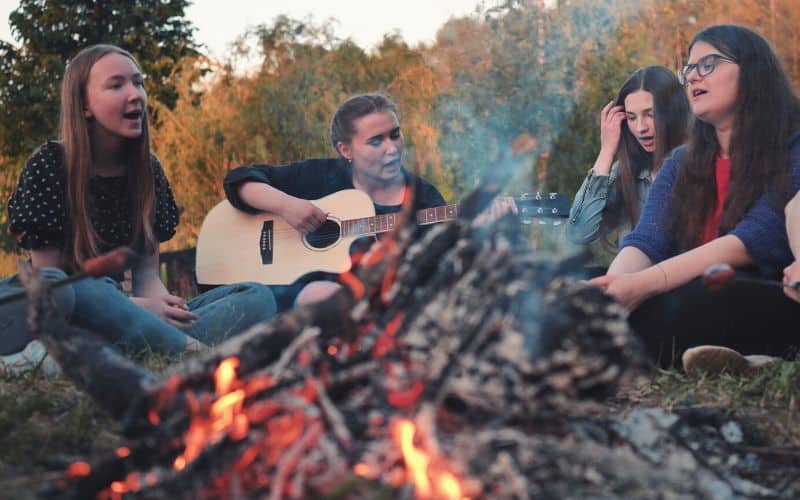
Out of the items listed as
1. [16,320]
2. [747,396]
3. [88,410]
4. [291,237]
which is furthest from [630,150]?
[88,410]

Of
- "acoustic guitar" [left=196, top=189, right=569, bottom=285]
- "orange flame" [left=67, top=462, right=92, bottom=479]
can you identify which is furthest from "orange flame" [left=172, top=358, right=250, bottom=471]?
"acoustic guitar" [left=196, top=189, right=569, bottom=285]

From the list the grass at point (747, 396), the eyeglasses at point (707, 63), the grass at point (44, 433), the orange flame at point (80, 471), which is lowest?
the grass at point (747, 396)

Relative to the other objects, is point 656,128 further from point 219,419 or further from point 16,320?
point 219,419

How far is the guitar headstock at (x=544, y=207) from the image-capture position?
198 inches

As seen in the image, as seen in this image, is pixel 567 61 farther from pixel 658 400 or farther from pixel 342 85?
pixel 658 400

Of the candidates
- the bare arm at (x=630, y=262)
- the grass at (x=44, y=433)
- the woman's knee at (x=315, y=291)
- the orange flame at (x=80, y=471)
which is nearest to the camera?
the orange flame at (x=80, y=471)

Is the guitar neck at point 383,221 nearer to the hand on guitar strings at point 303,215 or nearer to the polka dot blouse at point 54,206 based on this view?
the hand on guitar strings at point 303,215

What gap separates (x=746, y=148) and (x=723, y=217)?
27cm

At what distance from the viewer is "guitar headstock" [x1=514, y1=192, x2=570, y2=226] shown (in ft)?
16.5

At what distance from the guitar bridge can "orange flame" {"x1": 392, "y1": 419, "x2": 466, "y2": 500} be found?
379cm

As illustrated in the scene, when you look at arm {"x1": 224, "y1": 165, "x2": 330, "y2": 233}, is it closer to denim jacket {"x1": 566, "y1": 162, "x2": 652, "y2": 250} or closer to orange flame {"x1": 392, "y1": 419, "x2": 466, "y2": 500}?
denim jacket {"x1": 566, "y1": 162, "x2": 652, "y2": 250}

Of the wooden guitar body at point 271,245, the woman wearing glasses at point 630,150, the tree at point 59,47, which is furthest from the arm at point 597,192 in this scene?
the tree at point 59,47

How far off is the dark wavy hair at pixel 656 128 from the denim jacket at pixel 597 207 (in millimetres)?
43

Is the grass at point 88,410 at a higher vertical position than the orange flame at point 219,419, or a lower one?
lower
